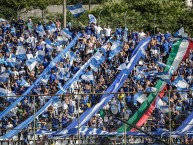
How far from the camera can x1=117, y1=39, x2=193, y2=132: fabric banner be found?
97.2 feet

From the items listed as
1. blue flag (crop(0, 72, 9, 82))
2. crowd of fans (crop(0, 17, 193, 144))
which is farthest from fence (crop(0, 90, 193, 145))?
blue flag (crop(0, 72, 9, 82))

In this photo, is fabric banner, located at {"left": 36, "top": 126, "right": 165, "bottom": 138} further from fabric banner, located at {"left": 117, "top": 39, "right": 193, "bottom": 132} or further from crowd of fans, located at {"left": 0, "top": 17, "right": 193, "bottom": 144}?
fabric banner, located at {"left": 117, "top": 39, "right": 193, "bottom": 132}

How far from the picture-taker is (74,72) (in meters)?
40.1

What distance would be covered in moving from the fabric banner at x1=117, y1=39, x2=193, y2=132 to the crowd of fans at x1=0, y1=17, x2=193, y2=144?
0.95 ft

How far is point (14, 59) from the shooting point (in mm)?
40344

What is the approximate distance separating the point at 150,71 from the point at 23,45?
21.4ft

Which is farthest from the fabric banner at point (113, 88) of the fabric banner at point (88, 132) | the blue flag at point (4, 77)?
the blue flag at point (4, 77)

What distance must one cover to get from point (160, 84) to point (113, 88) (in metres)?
2.13

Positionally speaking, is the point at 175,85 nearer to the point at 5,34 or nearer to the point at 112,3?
the point at 5,34

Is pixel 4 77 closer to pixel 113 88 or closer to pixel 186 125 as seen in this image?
pixel 113 88

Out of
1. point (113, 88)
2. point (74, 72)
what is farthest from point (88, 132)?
point (74, 72)

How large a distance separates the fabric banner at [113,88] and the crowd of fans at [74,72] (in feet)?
0.61

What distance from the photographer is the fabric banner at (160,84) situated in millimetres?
29641

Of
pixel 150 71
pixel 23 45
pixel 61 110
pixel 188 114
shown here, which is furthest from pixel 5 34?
pixel 188 114
